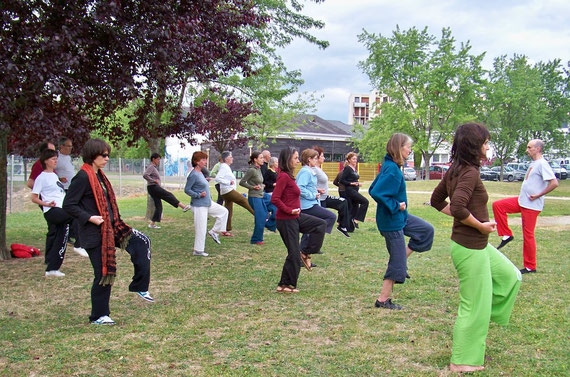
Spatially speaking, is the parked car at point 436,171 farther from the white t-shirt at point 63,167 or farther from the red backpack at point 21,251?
the red backpack at point 21,251

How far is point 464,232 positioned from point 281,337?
6.51ft

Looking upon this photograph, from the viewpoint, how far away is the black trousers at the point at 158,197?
9738 mm

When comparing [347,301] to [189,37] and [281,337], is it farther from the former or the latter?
[189,37]

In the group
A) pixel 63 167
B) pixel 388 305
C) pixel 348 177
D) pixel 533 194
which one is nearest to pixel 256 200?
pixel 348 177

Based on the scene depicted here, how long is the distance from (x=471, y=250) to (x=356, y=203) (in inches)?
360

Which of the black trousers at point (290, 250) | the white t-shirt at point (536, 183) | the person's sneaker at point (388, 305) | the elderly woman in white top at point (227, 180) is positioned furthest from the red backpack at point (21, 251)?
the white t-shirt at point (536, 183)

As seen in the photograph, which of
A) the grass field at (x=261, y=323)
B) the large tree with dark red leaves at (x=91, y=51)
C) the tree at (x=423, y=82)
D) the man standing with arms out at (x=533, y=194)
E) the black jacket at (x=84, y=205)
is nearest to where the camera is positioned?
the grass field at (x=261, y=323)

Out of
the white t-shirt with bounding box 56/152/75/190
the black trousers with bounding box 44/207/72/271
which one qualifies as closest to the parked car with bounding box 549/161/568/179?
the white t-shirt with bounding box 56/152/75/190

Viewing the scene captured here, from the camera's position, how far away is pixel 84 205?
5.39 meters

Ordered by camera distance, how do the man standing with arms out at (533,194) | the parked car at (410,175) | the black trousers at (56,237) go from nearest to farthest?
the man standing with arms out at (533,194) → the black trousers at (56,237) → the parked car at (410,175)

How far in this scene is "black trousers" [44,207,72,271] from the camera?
26.1 ft

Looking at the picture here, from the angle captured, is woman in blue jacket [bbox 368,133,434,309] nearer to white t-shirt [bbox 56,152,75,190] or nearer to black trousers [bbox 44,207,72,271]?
black trousers [bbox 44,207,72,271]

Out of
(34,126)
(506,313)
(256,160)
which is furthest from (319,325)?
(256,160)

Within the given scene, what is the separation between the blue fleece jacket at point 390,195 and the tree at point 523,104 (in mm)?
42834
